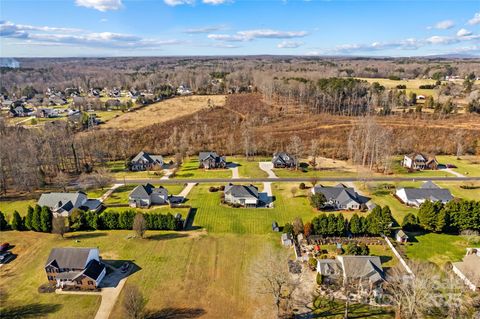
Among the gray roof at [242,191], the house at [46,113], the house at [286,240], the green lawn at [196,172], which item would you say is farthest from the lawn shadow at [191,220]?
the house at [46,113]

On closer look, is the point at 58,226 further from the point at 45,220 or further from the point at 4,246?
the point at 4,246

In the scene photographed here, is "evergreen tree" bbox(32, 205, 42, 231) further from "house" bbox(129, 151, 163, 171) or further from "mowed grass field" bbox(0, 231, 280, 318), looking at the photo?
"house" bbox(129, 151, 163, 171)

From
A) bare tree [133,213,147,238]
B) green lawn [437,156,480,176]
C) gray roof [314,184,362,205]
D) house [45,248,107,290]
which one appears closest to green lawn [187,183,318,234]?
gray roof [314,184,362,205]

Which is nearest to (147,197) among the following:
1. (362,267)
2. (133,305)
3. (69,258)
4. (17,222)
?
(17,222)

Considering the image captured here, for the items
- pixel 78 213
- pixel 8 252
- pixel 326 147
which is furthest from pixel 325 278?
pixel 326 147

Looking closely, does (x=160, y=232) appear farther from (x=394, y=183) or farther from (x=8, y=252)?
(x=394, y=183)

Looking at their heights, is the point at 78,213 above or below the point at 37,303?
above
